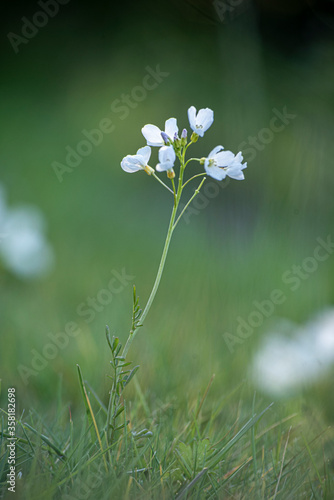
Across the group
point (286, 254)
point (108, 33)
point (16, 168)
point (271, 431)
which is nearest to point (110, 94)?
point (108, 33)

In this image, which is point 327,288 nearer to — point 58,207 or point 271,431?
point 271,431
